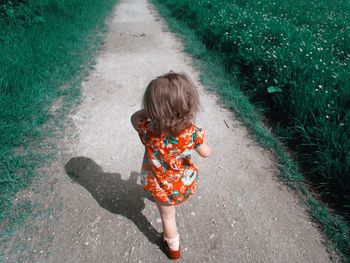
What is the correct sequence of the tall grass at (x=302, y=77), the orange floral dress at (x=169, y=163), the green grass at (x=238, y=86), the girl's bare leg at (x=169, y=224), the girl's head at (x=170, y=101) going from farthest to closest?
the tall grass at (x=302, y=77) < the green grass at (x=238, y=86) < the girl's bare leg at (x=169, y=224) < the orange floral dress at (x=169, y=163) < the girl's head at (x=170, y=101)

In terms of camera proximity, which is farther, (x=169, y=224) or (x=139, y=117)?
(x=169, y=224)

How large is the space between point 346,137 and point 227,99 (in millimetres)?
1894

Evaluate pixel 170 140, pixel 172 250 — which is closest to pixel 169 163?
pixel 170 140

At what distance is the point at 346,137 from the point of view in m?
2.58

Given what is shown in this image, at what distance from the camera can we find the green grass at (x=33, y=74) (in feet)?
8.69

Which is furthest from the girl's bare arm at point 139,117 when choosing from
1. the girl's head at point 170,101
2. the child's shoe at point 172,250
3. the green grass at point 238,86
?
the green grass at point 238,86

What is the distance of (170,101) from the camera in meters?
1.37

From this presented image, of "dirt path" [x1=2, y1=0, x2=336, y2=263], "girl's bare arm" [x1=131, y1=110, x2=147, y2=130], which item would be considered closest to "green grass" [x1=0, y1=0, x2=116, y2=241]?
"dirt path" [x1=2, y1=0, x2=336, y2=263]

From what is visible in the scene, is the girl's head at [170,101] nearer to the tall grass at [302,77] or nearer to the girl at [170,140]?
the girl at [170,140]

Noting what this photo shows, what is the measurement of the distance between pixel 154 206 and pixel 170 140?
3.55ft

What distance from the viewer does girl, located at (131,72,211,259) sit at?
137 cm

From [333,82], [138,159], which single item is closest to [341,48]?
[333,82]

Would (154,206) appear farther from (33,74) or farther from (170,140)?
(33,74)

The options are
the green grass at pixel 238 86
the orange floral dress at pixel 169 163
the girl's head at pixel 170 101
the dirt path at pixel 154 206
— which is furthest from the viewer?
the green grass at pixel 238 86
